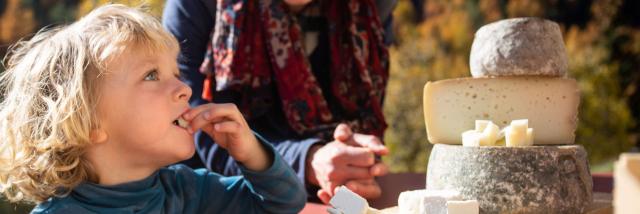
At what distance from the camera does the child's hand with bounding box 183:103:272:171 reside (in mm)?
1356

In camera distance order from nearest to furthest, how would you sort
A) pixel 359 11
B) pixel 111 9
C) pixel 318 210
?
pixel 111 9, pixel 318 210, pixel 359 11

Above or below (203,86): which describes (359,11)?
above

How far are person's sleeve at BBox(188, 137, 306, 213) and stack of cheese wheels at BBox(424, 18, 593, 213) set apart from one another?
0.83 feet

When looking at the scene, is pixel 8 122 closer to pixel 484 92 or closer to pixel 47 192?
pixel 47 192

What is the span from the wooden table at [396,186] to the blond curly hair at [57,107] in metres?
0.51

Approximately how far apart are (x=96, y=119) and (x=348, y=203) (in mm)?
401

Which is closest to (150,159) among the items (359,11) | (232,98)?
(232,98)

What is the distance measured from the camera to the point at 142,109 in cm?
125

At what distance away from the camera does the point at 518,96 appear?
1.45 metres

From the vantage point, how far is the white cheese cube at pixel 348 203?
47.7 inches

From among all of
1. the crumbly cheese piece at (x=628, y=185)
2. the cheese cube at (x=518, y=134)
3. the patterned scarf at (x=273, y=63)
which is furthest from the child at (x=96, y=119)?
the crumbly cheese piece at (x=628, y=185)

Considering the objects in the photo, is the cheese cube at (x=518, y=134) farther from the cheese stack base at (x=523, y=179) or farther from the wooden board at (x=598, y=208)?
the wooden board at (x=598, y=208)

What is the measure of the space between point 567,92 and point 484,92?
152mm

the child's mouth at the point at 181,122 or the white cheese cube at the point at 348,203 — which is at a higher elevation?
the child's mouth at the point at 181,122
